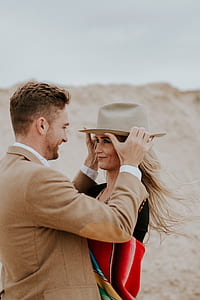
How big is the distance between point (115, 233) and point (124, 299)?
0.54 metres

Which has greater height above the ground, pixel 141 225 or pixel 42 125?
pixel 42 125

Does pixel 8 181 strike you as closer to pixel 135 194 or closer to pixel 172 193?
pixel 135 194

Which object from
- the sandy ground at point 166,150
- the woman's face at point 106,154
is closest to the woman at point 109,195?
the woman's face at point 106,154

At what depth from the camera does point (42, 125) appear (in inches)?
90.2

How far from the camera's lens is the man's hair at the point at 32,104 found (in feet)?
7.45

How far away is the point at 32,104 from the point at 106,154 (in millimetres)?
620

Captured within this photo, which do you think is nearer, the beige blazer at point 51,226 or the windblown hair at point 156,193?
the beige blazer at point 51,226

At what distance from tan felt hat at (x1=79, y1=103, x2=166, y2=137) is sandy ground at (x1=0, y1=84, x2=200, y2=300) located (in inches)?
160

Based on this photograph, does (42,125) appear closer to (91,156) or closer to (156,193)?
(91,156)

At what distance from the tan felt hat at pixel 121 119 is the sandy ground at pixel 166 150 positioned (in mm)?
4076

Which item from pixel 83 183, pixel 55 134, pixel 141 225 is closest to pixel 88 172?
pixel 83 183

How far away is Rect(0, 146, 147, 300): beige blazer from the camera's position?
203cm

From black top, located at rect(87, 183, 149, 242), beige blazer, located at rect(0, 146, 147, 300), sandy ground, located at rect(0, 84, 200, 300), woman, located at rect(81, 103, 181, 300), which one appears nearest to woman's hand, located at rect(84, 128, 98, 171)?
woman, located at rect(81, 103, 181, 300)

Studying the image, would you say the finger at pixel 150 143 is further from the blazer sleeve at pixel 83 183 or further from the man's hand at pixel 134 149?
the blazer sleeve at pixel 83 183
